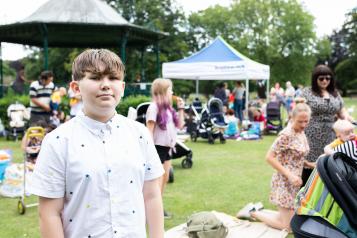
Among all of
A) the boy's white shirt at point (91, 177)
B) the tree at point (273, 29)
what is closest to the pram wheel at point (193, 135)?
the boy's white shirt at point (91, 177)

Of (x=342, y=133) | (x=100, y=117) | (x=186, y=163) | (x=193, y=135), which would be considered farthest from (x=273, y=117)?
(x=100, y=117)

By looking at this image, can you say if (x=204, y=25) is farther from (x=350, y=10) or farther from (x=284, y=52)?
(x=350, y=10)

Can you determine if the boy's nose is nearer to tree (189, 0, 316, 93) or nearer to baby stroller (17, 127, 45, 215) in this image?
baby stroller (17, 127, 45, 215)

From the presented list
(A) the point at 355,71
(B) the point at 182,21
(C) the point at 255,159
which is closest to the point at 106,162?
(C) the point at 255,159

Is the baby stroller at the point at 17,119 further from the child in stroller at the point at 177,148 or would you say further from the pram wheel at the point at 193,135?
the child in stroller at the point at 177,148

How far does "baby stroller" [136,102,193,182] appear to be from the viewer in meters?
6.93

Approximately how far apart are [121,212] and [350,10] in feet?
233

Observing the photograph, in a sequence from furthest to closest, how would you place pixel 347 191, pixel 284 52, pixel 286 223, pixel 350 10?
pixel 350 10, pixel 284 52, pixel 286 223, pixel 347 191

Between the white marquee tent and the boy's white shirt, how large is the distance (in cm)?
1301

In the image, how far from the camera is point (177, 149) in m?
8.03

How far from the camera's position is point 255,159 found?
9547 mm

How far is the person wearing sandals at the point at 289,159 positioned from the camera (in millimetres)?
4596

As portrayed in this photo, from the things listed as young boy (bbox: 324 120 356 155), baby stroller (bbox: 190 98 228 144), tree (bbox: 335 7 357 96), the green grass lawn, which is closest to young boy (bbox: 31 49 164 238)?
the green grass lawn

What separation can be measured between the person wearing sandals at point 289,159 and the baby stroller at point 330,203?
5.23 ft
